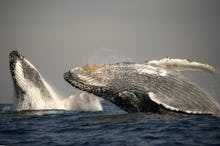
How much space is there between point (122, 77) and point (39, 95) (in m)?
7.42

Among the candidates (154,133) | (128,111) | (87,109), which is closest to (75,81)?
(128,111)

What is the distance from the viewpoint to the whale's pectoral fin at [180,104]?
11.1 meters

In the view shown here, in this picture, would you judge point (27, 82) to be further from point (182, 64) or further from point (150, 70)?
point (182, 64)

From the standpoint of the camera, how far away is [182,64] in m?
12.8

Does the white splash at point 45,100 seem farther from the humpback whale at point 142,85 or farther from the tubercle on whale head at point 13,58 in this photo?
the humpback whale at point 142,85

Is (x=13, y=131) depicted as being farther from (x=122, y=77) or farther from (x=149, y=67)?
(x=149, y=67)

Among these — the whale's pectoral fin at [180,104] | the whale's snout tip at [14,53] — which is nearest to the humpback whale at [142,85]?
the whale's pectoral fin at [180,104]

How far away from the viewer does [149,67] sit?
12.1 m

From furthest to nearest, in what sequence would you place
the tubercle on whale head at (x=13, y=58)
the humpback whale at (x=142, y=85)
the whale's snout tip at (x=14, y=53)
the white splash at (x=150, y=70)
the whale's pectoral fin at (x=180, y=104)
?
the whale's snout tip at (x=14, y=53) → the tubercle on whale head at (x=13, y=58) → the white splash at (x=150, y=70) → the humpback whale at (x=142, y=85) → the whale's pectoral fin at (x=180, y=104)

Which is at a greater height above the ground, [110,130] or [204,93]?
[204,93]

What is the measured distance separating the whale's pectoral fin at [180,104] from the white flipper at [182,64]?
51.1 inches

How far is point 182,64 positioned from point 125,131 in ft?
12.8

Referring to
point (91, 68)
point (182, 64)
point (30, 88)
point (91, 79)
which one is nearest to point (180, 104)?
point (182, 64)

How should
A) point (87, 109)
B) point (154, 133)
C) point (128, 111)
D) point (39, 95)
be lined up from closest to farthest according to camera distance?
point (154, 133) < point (128, 111) < point (39, 95) < point (87, 109)
